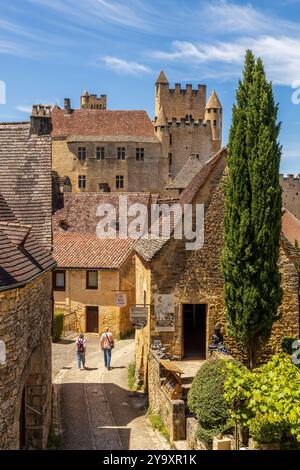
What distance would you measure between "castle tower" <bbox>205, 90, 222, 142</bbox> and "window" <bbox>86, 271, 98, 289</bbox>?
4356cm

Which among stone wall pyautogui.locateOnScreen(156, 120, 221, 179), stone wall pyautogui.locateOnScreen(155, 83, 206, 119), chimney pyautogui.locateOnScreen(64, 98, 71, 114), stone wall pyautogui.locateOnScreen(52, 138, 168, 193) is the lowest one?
stone wall pyautogui.locateOnScreen(52, 138, 168, 193)

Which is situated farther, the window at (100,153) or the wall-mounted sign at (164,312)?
the window at (100,153)

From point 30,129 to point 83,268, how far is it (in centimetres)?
1288

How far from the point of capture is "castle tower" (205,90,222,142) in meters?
69.2

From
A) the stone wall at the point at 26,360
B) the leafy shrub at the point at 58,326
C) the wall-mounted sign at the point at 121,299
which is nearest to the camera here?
the stone wall at the point at 26,360

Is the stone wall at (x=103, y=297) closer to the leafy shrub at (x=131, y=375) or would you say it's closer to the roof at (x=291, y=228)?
the leafy shrub at (x=131, y=375)

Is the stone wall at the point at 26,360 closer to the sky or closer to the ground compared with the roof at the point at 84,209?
closer to the ground

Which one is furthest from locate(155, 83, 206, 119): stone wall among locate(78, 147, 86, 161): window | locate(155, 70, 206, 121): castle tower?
locate(78, 147, 86, 161): window

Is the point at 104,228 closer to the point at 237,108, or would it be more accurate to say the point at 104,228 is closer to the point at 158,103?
the point at 237,108

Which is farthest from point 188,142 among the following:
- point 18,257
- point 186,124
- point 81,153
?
point 18,257

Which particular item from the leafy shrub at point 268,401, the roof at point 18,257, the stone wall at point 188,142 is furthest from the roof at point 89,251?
the stone wall at point 188,142

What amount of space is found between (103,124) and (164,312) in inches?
1967

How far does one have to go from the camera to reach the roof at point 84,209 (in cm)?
3262

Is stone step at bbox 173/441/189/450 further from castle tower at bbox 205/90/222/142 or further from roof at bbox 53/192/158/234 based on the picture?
castle tower at bbox 205/90/222/142
